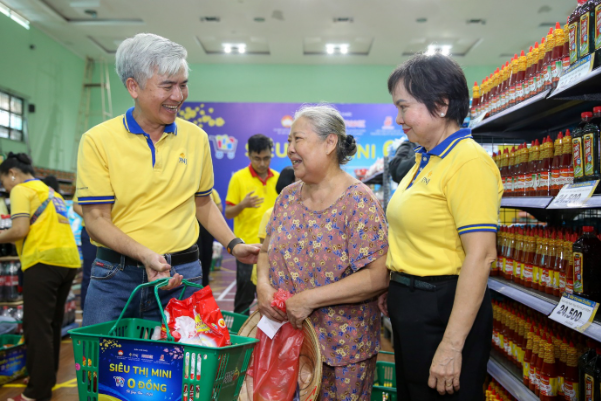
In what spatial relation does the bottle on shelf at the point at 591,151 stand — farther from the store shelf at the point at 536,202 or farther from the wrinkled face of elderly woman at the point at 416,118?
the wrinkled face of elderly woman at the point at 416,118

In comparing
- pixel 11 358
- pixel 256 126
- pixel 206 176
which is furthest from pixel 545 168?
pixel 256 126

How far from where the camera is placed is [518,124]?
336 centimetres

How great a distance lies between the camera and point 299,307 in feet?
6.40

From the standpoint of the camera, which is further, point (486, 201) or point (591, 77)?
point (591, 77)

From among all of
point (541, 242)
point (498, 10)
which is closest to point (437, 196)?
point (541, 242)

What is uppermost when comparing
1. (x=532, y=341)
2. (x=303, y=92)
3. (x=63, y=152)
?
(x=303, y=92)

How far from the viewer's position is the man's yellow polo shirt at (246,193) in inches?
194

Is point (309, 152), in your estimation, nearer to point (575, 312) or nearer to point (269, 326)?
point (269, 326)

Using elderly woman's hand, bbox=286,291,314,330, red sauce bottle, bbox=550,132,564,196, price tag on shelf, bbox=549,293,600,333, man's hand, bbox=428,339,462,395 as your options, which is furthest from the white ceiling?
man's hand, bbox=428,339,462,395

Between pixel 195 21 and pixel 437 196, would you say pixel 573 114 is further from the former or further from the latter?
pixel 195 21

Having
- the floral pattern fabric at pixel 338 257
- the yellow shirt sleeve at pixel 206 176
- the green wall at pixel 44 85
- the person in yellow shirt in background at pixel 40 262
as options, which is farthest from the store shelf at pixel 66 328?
the green wall at pixel 44 85

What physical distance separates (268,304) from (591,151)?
1525mm

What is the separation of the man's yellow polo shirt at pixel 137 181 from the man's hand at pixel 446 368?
1.03 metres

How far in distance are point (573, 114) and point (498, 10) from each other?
7.94 m
